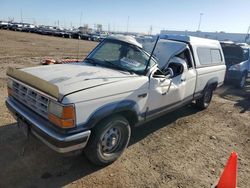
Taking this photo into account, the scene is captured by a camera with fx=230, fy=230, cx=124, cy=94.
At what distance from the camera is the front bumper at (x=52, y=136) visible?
284 centimetres

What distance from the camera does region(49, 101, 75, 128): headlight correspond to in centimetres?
277

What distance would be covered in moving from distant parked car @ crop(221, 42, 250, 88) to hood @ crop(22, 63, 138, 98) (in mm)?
7807

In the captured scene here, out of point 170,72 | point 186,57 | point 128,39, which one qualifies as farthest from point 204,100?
point 128,39

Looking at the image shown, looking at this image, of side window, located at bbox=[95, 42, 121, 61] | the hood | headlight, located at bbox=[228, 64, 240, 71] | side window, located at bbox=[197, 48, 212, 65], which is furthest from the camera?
headlight, located at bbox=[228, 64, 240, 71]

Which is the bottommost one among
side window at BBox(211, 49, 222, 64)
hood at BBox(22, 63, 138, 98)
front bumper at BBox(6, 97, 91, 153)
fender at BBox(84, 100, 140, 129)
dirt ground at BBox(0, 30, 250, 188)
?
dirt ground at BBox(0, 30, 250, 188)

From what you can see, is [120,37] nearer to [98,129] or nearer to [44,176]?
[98,129]

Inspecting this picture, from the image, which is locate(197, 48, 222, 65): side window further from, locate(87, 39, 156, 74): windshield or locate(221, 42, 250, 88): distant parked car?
locate(221, 42, 250, 88): distant parked car

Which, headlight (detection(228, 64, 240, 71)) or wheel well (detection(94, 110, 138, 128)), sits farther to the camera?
headlight (detection(228, 64, 240, 71))

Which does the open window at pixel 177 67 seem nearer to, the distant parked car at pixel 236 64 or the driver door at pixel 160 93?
the driver door at pixel 160 93

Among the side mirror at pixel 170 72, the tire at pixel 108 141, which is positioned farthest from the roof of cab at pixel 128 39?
the tire at pixel 108 141

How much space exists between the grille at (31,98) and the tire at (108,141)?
738 mm

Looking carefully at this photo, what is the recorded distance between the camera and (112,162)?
3.73 metres

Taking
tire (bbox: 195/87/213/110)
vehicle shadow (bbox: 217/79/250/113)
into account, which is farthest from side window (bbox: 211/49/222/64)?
vehicle shadow (bbox: 217/79/250/113)

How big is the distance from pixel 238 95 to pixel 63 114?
325 inches
